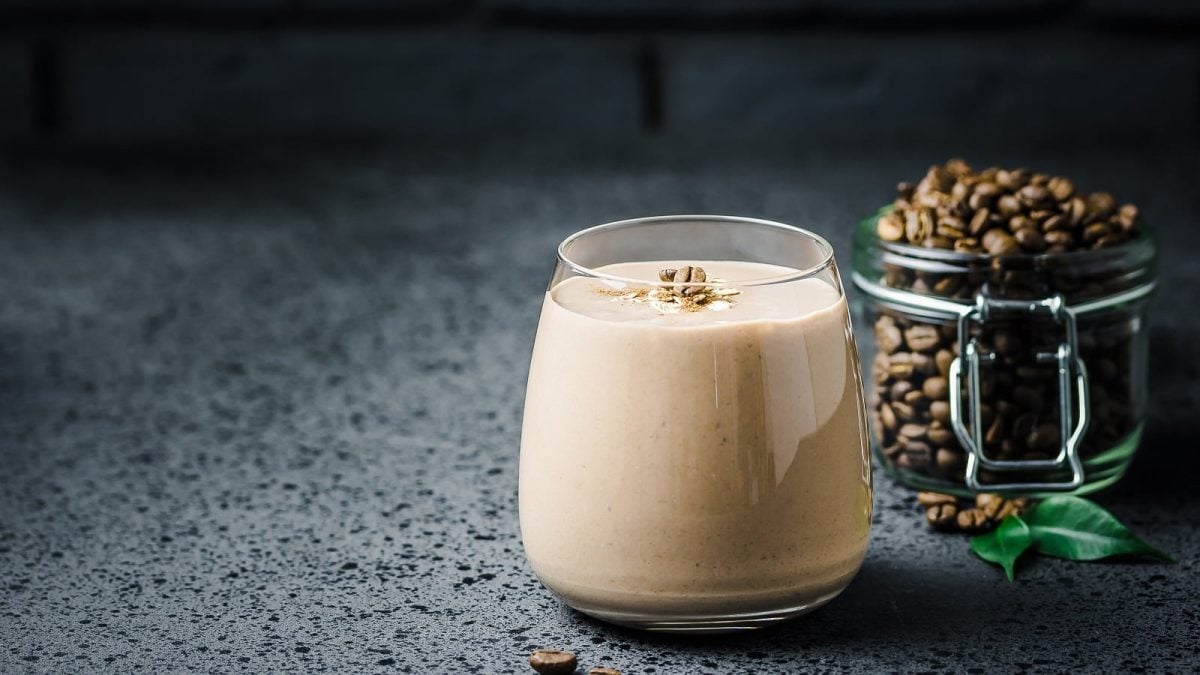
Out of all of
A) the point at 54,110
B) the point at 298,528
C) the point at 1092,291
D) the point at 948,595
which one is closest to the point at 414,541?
the point at 298,528

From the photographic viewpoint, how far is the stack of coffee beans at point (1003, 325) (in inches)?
32.0

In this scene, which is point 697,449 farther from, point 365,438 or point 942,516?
point 365,438

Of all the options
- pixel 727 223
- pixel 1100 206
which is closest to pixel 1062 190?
pixel 1100 206

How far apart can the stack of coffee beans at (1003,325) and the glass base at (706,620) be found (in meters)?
0.19

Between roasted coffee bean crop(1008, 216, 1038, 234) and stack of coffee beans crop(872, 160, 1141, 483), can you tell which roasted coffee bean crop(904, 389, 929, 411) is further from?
roasted coffee bean crop(1008, 216, 1038, 234)

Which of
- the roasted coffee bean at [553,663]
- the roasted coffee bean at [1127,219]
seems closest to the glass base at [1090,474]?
the roasted coffee bean at [1127,219]

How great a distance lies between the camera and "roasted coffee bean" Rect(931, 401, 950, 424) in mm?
821

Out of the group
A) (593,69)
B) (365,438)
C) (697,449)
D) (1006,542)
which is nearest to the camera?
(697,449)

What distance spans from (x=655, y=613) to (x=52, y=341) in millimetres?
745

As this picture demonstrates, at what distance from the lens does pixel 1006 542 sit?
0.77 m

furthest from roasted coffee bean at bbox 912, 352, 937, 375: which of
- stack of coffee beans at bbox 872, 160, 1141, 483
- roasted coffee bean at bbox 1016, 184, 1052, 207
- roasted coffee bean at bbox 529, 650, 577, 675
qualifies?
roasted coffee bean at bbox 529, 650, 577, 675

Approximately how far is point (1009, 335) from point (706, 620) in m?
0.28

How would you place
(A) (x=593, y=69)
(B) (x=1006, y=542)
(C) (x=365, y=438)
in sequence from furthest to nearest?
1. (A) (x=593, y=69)
2. (C) (x=365, y=438)
3. (B) (x=1006, y=542)

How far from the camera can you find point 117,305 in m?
1.30
